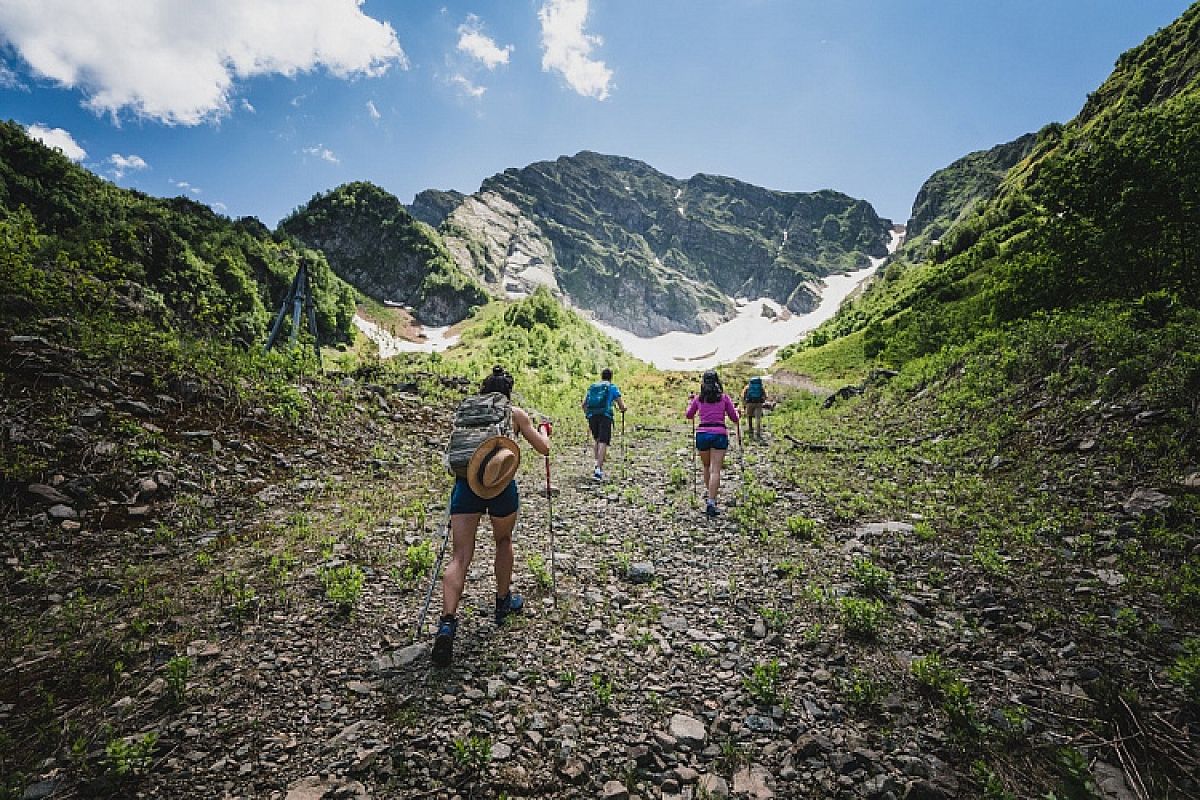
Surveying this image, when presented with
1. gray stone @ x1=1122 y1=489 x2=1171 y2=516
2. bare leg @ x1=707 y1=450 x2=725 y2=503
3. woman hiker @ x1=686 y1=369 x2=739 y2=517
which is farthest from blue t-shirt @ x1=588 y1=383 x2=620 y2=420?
gray stone @ x1=1122 y1=489 x2=1171 y2=516

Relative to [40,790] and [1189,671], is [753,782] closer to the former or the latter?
[1189,671]

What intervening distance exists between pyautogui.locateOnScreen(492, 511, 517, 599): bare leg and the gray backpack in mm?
711

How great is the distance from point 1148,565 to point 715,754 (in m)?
5.74

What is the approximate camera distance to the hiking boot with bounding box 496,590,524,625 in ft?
18.7

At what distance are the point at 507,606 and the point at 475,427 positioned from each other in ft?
7.23

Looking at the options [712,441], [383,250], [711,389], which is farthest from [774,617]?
[383,250]

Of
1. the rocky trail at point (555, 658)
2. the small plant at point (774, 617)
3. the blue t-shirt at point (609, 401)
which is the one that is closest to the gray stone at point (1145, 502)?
the rocky trail at point (555, 658)

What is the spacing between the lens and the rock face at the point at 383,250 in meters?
85.3

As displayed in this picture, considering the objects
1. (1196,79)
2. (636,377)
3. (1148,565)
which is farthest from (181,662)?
(1196,79)

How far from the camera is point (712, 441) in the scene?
10281mm

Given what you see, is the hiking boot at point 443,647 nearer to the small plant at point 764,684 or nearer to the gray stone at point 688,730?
the gray stone at point 688,730

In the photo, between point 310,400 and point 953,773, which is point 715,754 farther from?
point 310,400

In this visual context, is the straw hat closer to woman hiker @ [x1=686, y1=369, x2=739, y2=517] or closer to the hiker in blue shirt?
woman hiker @ [x1=686, y1=369, x2=739, y2=517]

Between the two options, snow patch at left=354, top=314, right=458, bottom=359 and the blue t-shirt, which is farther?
snow patch at left=354, top=314, right=458, bottom=359
